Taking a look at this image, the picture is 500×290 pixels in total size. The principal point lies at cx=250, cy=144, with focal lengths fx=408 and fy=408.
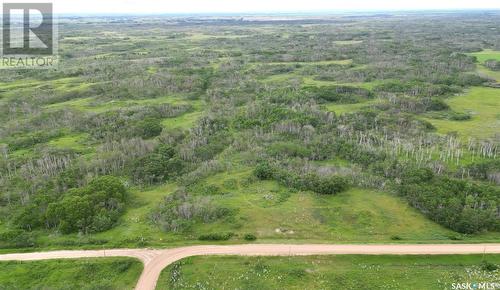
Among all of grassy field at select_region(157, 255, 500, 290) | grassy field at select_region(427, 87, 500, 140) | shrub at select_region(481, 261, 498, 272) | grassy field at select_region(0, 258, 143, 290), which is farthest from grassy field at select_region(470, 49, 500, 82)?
grassy field at select_region(0, 258, 143, 290)

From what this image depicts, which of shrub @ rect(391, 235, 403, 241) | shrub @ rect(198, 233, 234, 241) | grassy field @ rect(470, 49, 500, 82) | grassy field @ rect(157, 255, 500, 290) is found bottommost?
grassy field @ rect(157, 255, 500, 290)

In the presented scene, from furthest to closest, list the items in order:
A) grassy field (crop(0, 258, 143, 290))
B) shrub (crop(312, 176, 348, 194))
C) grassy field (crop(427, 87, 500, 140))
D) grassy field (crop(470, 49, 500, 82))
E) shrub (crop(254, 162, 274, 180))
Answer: grassy field (crop(470, 49, 500, 82)) → grassy field (crop(427, 87, 500, 140)) → shrub (crop(254, 162, 274, 180)) → shrub (crop(312, 176, 348, 194)) → grassy field (crop(0, 258, 143, 290))

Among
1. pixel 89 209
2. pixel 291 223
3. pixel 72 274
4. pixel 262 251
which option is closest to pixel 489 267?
pixel 291 223

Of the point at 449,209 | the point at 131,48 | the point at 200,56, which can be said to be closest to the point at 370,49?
the point at 200,56

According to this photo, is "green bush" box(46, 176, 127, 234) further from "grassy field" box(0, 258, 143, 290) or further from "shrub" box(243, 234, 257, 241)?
"shrub" box(243, 234, 257, 241)

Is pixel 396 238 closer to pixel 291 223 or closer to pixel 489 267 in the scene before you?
pixel 489 267

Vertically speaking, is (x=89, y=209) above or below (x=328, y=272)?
above

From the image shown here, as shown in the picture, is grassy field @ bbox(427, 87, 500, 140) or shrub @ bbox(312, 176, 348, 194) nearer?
shrub @ bbox(312, 176, 348, 194)

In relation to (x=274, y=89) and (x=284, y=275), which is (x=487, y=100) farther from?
(x=284, y=275)
